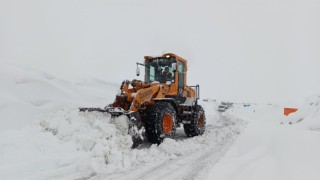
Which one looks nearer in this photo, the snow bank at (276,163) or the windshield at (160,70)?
the snow bank at (276,163)

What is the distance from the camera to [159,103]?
816 centimetres

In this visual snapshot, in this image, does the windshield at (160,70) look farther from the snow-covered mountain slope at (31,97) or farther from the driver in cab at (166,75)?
the snow-covered mountain slope at (31,97)

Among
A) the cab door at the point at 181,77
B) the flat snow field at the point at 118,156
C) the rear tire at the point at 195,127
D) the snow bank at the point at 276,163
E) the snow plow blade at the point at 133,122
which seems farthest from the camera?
the rear tire at the point at 195,127

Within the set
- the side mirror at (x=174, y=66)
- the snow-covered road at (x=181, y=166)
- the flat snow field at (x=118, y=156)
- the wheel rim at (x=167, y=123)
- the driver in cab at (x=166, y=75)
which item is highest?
the side mirror at (x=174, y=66)

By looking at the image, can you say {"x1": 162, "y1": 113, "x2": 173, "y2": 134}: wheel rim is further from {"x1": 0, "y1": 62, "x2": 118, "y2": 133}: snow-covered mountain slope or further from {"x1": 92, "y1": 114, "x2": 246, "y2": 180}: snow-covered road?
{"x1": 0, "y1": 62, "x2": 118, "y2": 133}: snow-covered mountain slope

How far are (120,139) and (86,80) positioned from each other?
A: 45.4 feet

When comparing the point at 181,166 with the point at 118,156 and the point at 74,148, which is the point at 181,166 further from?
the point at 74,148

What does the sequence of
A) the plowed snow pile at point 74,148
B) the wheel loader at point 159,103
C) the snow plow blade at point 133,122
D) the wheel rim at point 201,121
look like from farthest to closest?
the wheel rim at point 201,121, the wheel loader at point 159,103, the snow plow blade at point 133,122, the plowed snow pile at point 74,148

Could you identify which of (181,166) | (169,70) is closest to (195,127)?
(169,70)

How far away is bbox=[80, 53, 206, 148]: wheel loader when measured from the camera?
752cm

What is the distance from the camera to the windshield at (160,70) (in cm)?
977

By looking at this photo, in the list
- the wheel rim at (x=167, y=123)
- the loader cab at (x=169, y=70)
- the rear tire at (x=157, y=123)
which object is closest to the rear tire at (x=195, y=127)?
the loader cab at (x=169, y=70)

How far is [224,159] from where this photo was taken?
6102 millimetres

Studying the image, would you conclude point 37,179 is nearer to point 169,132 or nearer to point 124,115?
point 124,115
